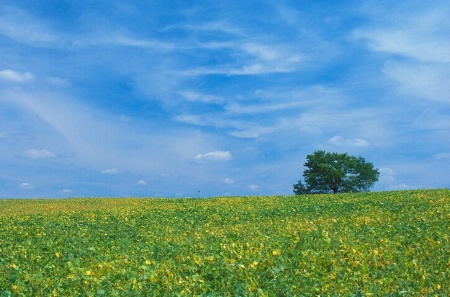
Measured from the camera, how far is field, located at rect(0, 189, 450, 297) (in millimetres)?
11375

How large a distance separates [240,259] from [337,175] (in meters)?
60.7

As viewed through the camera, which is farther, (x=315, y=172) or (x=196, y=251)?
(x=315, y=172)

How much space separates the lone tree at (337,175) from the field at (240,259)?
48.0 meters

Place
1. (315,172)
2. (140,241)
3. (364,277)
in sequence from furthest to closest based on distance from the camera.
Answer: (315,172)
(140,241)
(364,277)

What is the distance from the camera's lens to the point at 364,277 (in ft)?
40.3

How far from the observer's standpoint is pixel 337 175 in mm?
72062

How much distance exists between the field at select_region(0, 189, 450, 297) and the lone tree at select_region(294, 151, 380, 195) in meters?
48.0

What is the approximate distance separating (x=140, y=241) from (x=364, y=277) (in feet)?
34.7

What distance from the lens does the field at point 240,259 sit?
37.3 feet

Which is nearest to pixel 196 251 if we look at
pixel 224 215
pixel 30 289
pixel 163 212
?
pixel 30 289

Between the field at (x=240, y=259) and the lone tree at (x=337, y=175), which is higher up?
the lone tree at (x=337, y=175)

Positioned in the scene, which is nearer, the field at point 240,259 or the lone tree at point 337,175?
Answer: the field at point 240,259

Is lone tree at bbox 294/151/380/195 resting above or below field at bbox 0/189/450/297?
above

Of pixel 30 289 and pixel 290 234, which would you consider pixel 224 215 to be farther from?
pixel 30 289
